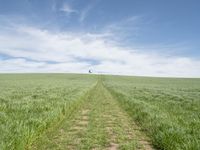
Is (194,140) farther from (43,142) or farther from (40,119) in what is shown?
(40,119)

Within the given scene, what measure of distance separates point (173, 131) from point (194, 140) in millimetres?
1200

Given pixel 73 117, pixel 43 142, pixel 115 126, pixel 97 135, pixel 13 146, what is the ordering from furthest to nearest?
pixel 73 117 < pixel 115 126 < pixel 97 135 < pixel 43 142 < pixel 13 146

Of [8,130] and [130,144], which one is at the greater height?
[8,130]

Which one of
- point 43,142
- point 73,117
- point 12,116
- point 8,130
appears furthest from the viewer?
point 73,117

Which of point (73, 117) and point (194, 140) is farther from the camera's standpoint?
point (73, 117)

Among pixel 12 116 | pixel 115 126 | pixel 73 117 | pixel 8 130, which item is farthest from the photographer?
pixel 73 117

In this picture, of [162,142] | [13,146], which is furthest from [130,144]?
[13,146]

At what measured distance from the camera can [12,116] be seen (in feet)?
36.8

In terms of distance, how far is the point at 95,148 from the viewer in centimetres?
845

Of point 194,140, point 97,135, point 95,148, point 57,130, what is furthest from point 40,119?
point 194,140

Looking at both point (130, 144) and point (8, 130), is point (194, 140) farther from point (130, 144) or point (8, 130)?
point (8, 130)

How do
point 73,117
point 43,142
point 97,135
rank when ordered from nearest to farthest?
point 43,142 < point 97,135 < point 73,117

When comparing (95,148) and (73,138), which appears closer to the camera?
(95,148)

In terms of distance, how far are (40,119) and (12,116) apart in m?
1.53
